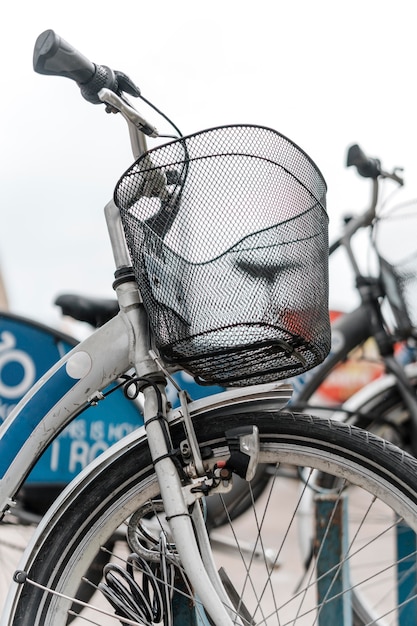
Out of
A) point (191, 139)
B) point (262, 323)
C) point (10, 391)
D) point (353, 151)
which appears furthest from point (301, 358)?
point (353, 151)

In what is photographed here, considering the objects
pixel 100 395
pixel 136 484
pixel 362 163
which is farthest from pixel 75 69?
pixel 362 163

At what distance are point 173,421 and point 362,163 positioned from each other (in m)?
1.64

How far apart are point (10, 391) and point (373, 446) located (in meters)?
1.40

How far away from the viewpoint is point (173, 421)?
5.13 feet

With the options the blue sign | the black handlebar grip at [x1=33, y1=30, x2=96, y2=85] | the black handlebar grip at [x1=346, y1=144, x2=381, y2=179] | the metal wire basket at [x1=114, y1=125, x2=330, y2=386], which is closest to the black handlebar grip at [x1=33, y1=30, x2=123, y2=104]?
the black handlebar grip at [x1=33, y1=30, x2=96, y2=85]

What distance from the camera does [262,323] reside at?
142 centimetres

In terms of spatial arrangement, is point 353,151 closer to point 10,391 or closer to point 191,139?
point 10,391

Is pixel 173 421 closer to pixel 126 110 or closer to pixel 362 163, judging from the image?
pixel 126 110

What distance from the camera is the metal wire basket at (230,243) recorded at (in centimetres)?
143

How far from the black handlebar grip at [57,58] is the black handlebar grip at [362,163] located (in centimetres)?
154

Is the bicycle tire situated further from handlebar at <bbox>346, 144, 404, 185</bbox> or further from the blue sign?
handlebar at <bbox>346, 144, 404, 185</bbox>

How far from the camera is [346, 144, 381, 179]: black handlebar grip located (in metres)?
2.92

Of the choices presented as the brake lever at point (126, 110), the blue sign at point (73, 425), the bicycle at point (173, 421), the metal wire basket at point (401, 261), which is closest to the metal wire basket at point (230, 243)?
the bicycle at point (173, 421)

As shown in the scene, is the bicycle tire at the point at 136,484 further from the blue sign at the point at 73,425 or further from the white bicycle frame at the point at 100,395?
the blue sign at the point at 73,425
